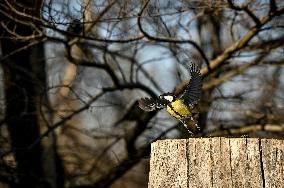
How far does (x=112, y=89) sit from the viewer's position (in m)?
6.75

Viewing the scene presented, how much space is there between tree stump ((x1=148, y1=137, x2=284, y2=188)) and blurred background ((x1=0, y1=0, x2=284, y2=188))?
338 centimetres

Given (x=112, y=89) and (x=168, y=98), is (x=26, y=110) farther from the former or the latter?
(x=168, y=98)

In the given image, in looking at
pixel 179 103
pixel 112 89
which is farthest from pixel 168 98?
pixel 112 89

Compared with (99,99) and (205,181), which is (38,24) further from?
(205,181)

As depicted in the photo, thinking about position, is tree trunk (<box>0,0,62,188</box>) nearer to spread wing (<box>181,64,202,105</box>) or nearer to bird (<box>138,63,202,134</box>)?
bird (<box>138,63,202,134</box>)

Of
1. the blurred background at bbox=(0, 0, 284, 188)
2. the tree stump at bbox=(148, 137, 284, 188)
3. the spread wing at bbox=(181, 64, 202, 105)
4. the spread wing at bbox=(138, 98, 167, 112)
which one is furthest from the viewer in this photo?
the blurred background at bbox=(0, 0, 284, 188)

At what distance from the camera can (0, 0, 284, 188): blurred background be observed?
19.4 ft

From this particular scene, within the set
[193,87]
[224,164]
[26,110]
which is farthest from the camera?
[26,110]

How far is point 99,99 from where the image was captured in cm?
668

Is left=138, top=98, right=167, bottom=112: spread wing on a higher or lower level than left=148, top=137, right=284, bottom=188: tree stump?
higher

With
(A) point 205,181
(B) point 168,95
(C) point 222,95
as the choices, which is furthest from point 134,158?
(A) point 205,181

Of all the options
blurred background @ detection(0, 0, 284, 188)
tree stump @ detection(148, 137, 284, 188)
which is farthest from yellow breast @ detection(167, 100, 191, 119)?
blurred background @ detection(0, 0, 284, 188)

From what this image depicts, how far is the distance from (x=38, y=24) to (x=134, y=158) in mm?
2199

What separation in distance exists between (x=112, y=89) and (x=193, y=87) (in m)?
3.78
